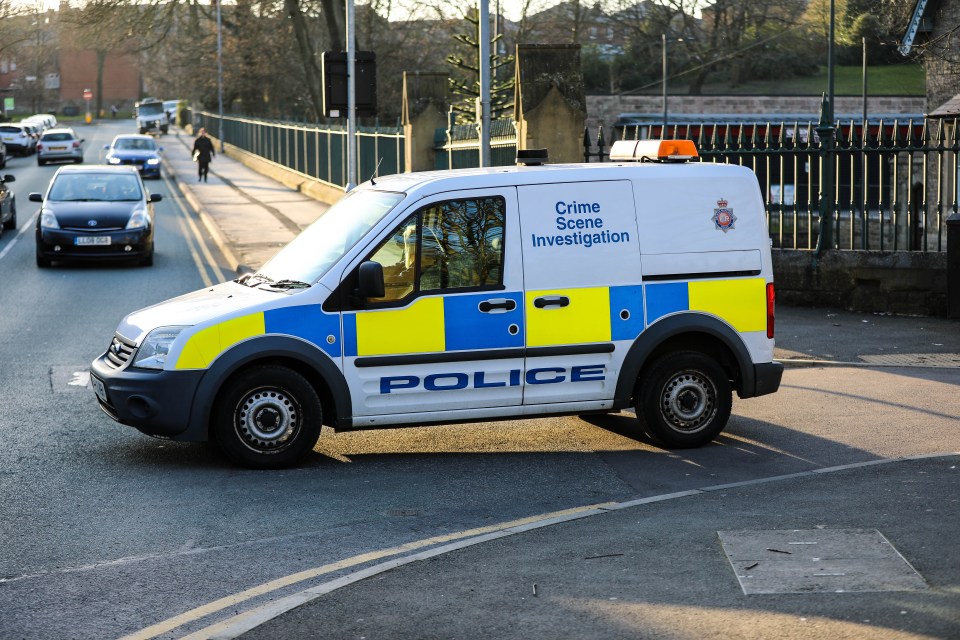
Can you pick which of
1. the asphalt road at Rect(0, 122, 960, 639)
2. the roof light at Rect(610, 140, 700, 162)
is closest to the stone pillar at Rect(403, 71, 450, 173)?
the asphalt road at Rect(0, 122, 960, 639)

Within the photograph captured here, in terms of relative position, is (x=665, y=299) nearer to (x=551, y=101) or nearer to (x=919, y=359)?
(x=919, y=359)

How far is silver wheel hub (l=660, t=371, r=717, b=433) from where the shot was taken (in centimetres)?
900

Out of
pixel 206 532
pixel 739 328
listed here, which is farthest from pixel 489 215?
pixel 206 532

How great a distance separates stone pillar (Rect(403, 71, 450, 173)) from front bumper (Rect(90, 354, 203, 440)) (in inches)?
592

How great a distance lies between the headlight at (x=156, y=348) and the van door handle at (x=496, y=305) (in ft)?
6.25

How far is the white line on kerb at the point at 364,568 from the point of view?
5.37 metres

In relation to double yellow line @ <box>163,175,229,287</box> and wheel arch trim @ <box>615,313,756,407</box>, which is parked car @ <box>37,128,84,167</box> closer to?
double yellow line @ <box>163,175,229,287</box>

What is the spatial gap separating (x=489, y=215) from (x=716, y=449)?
2.22 meters

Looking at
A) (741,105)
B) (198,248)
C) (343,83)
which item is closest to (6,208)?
(198,248)

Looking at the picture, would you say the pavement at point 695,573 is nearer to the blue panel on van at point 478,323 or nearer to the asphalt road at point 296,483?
the asphalt road at point 296,483

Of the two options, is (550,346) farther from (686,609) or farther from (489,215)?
(686,609)

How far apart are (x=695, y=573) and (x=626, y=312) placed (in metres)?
3.10

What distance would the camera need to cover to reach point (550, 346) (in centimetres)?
871

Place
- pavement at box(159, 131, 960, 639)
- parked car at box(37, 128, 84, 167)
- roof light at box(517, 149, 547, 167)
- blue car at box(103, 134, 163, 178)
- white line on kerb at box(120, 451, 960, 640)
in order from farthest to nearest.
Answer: parked car at box(37, 128, 84, 167) → blue car at box(103, 134, 163, 178) → roof light at box(517, 149, 547, 167) → white line on kerb at box(120, 451, 960, 640) → pavement at box(159, 131, 960, 639)
